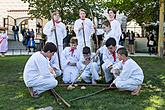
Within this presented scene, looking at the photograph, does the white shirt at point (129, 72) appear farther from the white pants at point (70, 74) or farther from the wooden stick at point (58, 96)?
the white pants at point (70, 74)

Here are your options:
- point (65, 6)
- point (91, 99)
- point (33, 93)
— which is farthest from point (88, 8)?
point (91, 99)

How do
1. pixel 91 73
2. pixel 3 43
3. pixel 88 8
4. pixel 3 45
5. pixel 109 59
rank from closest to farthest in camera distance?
pixel 109 59 → pixel 91 73 → pixel 3 45 → pixel 3 43 → pixel 88 8

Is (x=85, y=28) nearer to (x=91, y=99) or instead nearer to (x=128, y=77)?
(x=128, y=77)

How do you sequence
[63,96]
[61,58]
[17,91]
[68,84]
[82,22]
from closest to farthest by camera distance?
[63,96] < [17,91] < [68,84] < [61,58] < [82,22]

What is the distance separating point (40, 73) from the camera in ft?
24.8

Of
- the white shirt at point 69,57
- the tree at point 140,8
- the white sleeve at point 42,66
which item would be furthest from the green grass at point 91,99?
the tree at point 140,8

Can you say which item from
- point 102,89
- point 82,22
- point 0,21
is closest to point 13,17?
point 0,21

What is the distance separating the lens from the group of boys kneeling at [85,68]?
757 centimetres

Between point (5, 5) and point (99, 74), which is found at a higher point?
point (5, 5)

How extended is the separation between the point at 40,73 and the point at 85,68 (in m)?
2.08

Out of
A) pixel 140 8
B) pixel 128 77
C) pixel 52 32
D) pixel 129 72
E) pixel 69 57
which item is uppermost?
pixel 140 8

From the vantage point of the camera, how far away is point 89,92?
822 cm

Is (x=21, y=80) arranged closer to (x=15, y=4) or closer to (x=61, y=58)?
(x=61, y=58)

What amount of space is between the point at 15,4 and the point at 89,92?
106 ft
